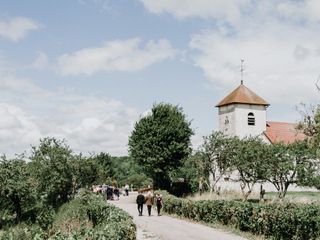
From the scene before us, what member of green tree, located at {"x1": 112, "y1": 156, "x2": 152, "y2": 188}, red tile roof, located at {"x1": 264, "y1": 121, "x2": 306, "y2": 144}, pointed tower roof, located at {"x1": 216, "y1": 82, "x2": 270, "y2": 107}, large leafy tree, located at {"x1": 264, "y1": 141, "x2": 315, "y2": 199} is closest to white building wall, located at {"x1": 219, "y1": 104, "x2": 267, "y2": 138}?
pointed tower roof, located at {"x1": 216, "y1": 82, "x2": 270, "y2": 107}

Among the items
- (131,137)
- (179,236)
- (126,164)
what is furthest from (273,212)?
(126,164)

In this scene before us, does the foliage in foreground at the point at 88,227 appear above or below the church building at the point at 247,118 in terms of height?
below

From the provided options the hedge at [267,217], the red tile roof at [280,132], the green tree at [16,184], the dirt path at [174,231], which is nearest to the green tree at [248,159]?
the hedge at [267,217]

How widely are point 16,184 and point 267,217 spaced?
2693cm

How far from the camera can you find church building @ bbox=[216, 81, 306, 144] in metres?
62.2

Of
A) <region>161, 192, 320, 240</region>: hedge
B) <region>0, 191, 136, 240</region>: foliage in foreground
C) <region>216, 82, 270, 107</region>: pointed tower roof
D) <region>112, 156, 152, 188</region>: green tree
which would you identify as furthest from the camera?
<region>112, 156, 152, 188</region>: green tree

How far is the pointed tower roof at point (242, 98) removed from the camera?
62.5m

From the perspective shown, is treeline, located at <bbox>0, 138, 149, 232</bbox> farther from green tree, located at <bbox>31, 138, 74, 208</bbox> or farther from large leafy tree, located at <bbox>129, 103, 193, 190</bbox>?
large leafy tree, located at <bbox>129, 103, 193, 190</bbox>

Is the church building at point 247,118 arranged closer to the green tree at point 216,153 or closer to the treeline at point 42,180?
the green tree at point 216,153

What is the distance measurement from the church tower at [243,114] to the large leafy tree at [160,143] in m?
9.98

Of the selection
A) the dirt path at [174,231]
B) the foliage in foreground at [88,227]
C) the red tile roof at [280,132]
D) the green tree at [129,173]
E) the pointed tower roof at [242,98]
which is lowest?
the dirt path at [174,231]

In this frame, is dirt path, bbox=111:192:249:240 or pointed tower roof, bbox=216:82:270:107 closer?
dirt path, bbox=111:192:249:240

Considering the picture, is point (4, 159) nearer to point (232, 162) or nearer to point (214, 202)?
point (232, 162)

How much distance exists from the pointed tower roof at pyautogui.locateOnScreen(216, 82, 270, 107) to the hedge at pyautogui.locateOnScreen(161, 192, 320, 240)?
32.4m
